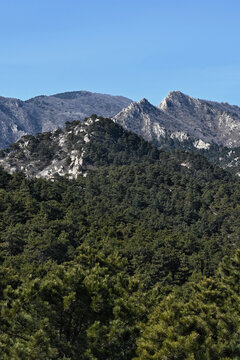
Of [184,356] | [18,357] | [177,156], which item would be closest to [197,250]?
[184,356]

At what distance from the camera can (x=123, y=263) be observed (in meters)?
41.4

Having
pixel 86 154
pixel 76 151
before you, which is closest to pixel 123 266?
pixel 86 154

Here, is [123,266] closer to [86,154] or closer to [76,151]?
[86,154]

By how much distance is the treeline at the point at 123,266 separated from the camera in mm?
23359

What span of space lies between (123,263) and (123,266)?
4.52 ft

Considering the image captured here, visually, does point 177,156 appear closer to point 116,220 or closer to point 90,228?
point 116,220

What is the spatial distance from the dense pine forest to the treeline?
0.30ft

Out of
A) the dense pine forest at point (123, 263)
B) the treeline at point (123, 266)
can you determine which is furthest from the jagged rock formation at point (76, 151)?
the treeline at point (123, 266)

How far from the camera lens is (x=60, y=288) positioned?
80.6 ft

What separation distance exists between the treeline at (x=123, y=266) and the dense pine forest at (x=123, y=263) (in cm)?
9

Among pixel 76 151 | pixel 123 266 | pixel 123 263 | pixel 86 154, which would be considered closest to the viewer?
pixel 123 263

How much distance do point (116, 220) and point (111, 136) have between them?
341 ft

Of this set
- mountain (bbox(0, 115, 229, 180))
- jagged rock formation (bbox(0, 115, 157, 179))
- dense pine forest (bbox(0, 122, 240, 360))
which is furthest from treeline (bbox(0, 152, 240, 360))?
jagged rock formation (bbox(0, 115, 157, 179))

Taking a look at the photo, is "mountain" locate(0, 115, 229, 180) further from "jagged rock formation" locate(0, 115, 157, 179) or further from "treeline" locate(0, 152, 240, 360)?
"treeline" locate(0, 152, 240, 360)
